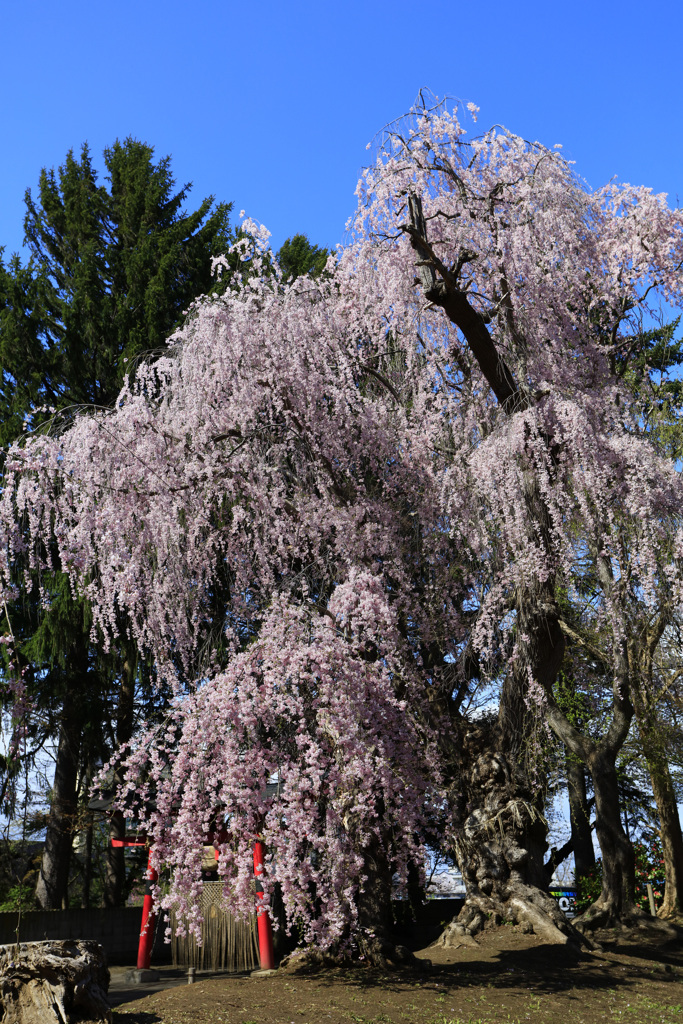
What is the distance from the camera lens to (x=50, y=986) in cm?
658

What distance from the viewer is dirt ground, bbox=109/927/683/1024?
21.6 ft

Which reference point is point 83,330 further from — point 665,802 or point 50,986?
point 665,802

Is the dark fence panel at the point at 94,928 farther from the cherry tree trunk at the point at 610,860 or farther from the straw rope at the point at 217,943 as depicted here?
the cherry tree trunk at the point at 610,860

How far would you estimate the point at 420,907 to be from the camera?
632 inches

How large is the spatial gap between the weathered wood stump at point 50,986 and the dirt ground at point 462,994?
289 mm

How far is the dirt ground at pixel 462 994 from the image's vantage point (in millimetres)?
6578

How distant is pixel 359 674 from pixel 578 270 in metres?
5.36

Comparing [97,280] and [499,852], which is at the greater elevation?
[97,280]

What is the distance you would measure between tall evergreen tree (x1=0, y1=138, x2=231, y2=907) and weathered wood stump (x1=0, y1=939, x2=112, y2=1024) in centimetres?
701

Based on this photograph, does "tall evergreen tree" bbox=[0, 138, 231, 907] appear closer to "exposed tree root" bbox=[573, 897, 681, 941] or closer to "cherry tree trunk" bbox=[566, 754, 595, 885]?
"exposed tree root" bbox=[573, 897, 681, 941]

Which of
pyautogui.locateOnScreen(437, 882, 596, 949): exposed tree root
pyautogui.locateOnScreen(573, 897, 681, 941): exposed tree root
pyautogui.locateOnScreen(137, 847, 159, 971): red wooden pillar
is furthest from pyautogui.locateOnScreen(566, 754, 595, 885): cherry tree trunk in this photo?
pyautogui.locateOnScreen(137, 847, 159, 971): red wooden pillar

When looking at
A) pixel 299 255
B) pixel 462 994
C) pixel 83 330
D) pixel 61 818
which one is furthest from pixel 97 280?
pixel 462 994

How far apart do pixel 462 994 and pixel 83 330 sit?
14.1 m

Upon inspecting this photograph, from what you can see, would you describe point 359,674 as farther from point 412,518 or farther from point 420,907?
point 420,907
